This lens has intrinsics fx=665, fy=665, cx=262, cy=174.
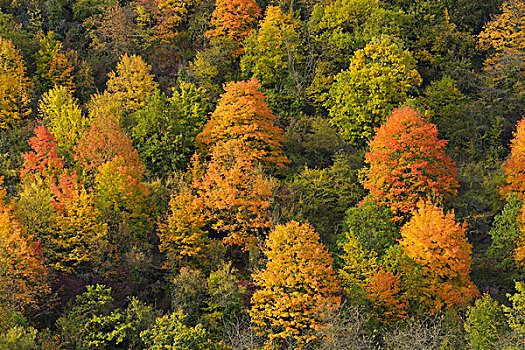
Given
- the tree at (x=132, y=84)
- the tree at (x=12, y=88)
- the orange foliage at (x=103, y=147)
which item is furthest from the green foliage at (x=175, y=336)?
the tree at (x=12, y=88)

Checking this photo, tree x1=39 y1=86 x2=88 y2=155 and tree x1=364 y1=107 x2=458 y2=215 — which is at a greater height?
tree x1=39 y1=86 x2=88 y2=155

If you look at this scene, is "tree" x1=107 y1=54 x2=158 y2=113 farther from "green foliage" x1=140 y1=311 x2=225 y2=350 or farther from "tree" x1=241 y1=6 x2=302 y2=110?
"green foliage" x1=140 y1=311 x2=225 y2=350

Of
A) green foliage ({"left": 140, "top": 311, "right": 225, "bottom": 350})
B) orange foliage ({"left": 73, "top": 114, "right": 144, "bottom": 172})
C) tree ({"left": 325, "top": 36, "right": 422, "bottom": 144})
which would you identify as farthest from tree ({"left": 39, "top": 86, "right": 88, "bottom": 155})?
green foliage ({"left": 140, "top": 311, "right": 225, "bottom": 350})

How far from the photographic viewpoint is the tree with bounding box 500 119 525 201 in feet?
203

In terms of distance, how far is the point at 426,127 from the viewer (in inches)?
2346

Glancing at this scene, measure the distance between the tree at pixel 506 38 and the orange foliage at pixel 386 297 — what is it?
41611mm

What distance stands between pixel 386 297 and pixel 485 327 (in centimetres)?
770

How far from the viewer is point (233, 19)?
3243 inches

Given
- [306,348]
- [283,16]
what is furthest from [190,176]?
[283,16]

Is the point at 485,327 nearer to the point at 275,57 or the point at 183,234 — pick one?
the point at 183,234

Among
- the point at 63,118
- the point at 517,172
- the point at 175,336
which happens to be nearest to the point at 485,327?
the point at 175,336

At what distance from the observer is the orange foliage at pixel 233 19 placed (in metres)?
82.1

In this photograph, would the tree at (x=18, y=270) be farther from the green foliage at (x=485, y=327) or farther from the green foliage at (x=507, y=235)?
the green foliage at (x=507, y=235)

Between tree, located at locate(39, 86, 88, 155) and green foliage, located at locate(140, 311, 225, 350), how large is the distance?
26.4 m
